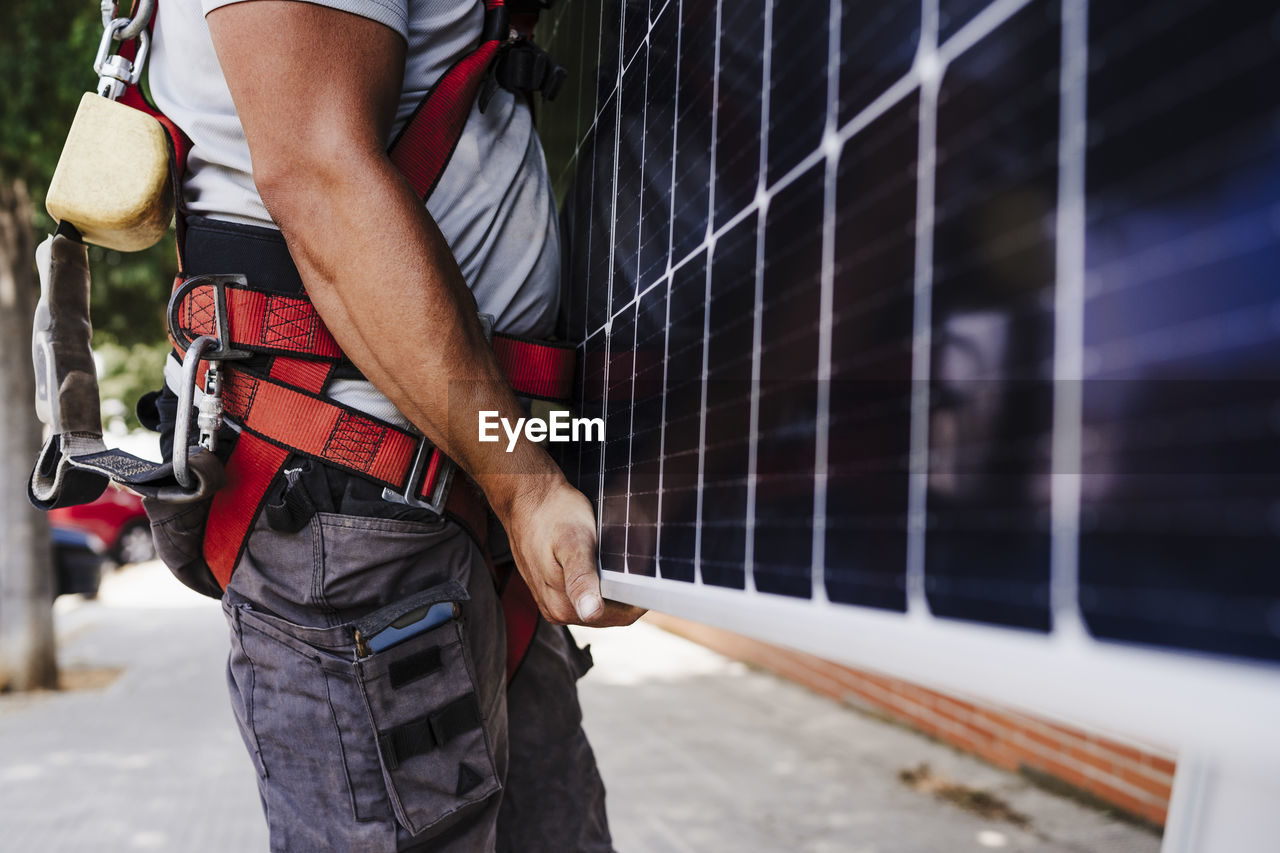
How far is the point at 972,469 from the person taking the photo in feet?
1.85

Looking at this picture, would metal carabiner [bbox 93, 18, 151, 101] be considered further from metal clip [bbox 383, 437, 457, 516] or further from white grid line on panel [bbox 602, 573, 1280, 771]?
white grid line on panel [bbox 602, 573, 1280, 771]

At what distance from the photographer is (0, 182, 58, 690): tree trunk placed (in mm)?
6383

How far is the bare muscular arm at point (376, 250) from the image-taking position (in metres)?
1.18

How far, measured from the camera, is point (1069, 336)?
1.64 ft

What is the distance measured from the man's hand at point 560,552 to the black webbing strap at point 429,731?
9.6 inches

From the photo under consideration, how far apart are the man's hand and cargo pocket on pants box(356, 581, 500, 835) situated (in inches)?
7.9

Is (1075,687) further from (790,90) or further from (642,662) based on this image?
(642,662)

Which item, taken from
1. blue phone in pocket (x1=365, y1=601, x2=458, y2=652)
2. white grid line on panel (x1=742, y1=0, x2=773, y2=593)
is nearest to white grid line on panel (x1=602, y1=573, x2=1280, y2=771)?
white grid line on panel (x1=742, y1=0, x2=773, y2=593)

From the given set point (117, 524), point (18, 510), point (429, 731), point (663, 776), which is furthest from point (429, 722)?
point (117, 524)

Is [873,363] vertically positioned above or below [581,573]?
above

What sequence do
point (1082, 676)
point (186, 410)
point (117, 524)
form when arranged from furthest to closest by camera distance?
point (117, 524) < point (186, 410) < point (1082, 676)

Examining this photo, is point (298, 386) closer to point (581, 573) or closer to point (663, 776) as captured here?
point (581, 573)

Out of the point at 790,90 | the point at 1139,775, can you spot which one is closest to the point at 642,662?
the point at 1139,775

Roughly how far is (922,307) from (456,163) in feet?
3.36
